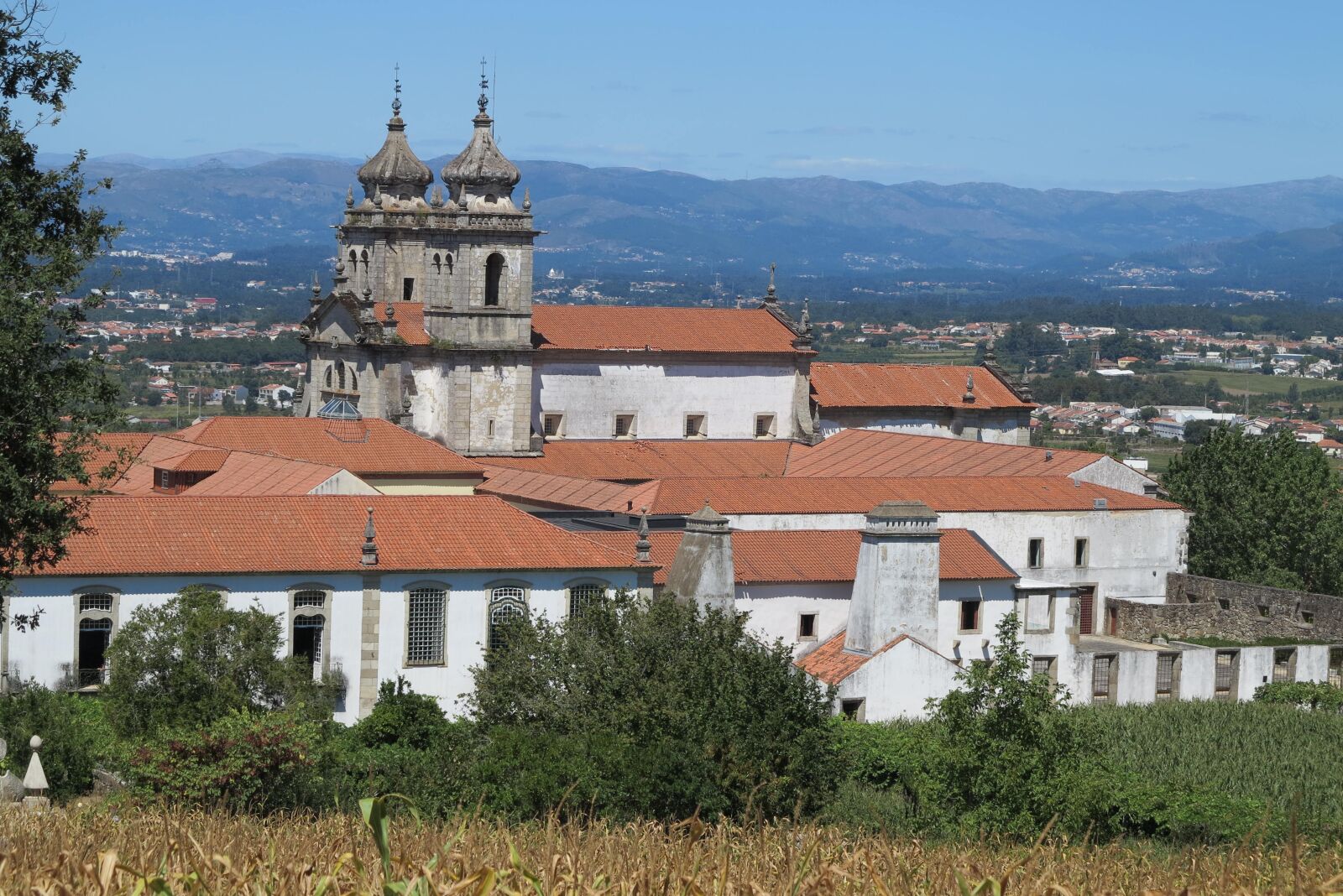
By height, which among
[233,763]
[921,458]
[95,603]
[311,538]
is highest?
[311,538]

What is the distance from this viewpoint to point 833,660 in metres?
42.6

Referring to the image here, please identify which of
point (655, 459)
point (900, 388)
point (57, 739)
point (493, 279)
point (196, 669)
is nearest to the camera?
point (57, 739)

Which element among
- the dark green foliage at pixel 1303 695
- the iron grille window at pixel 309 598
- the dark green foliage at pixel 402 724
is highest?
the iron grille window at pixel 309 598

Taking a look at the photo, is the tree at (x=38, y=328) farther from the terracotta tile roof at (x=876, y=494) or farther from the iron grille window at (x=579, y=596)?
the terracotta tile roof at (x=876, y=494)

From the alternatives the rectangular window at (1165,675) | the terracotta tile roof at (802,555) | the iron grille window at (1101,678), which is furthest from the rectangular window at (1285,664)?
the terracotta tile roof at (802,555)

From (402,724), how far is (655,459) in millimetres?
28385

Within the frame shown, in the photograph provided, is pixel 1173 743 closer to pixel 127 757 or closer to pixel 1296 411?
pixel 127 757

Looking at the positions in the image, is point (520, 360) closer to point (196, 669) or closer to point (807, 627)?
point (807, 627)

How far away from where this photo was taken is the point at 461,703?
39.1 m

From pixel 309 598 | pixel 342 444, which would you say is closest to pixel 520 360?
pixel 342 444

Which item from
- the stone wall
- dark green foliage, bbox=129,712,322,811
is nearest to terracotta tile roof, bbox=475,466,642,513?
the stone wall

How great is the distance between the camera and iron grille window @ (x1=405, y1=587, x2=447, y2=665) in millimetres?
39750

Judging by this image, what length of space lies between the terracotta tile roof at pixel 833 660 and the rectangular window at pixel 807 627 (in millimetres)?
779

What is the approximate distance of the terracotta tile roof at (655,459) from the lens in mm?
62406
